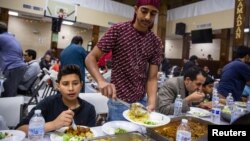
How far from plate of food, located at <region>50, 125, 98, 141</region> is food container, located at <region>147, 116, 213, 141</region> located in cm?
37

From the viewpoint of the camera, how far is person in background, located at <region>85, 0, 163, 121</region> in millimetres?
1627

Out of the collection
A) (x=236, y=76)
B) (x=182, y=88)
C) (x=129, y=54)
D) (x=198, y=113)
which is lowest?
(x=198, y=113)

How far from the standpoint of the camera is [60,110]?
5.63 feet

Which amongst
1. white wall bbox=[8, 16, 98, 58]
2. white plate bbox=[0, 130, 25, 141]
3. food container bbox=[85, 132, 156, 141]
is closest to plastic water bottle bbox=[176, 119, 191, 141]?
food container bbox=[85, 132, 156, 141]

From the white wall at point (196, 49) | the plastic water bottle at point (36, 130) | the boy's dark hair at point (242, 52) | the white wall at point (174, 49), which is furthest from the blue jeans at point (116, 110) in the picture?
the white wall at point (174, 49)

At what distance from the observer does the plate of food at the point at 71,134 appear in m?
1.34

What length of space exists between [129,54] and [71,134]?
65 cm

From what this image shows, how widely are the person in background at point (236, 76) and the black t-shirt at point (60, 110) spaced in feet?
6.28

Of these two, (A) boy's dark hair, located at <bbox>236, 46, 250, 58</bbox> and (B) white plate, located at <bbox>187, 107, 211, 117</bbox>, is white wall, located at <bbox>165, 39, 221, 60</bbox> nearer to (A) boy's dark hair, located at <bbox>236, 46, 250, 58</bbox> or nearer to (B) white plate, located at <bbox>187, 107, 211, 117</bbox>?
(A) boy's dark hair, located at <bbox>236, 46, 250, 58</bbox>

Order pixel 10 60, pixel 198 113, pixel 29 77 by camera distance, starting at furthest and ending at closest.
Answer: pixel 29 77 → pixel 10 60 → pixel 198 113

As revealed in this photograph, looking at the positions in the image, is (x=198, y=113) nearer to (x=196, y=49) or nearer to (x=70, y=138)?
(x=70, y=138)

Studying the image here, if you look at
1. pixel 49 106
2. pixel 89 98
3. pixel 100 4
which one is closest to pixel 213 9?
pixel 100 4

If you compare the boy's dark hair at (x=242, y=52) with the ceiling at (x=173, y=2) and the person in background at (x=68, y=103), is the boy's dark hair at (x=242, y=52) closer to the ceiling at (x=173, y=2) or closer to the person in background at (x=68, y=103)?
the person in background at (x=68, y=103)

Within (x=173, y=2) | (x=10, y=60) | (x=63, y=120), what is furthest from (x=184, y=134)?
(x=173, y=2)
